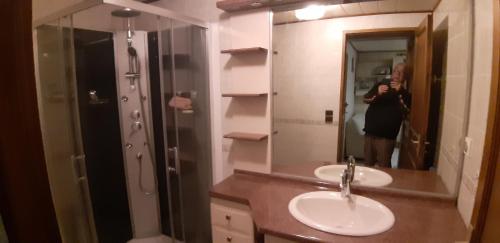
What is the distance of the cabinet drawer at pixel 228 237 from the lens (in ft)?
5.09

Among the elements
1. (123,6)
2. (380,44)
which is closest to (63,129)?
(123,6)

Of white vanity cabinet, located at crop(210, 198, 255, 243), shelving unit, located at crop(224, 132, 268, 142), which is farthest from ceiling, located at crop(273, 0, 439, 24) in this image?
white vanity cabinet, located at crop(210, 198, 255, 243)

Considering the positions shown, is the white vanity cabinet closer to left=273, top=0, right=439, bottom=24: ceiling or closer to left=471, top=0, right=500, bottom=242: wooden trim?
left=471, top=0, right=500, bottom=242: wooden trim

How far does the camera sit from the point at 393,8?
1.38m

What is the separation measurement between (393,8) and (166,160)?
5.93ft

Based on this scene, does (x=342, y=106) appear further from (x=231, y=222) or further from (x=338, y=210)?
(x=231, y=222)

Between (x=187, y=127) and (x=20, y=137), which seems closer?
(x=20, y=137)

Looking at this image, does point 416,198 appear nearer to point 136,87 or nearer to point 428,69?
point 428,69

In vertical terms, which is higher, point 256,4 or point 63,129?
point 256,4

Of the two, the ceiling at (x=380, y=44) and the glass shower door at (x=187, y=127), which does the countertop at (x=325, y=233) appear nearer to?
the glass shower door at (x=187, y=127)

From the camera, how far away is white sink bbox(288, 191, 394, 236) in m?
1.25

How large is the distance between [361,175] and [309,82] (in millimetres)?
674

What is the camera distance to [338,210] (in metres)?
1.38

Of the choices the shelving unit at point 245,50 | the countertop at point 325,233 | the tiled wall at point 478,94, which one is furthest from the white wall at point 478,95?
the shelving unit at point 245,50
